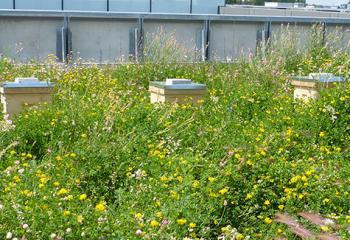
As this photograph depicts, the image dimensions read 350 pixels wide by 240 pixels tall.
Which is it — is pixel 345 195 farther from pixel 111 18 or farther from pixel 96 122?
pixel 111 18

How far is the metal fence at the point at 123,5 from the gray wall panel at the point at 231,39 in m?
12.3

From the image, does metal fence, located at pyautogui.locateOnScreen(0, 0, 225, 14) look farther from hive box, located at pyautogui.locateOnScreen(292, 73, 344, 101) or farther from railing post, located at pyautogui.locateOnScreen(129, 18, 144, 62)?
hive box, located at pyautogui.locateOnScreen(292, 73, 344, 101)

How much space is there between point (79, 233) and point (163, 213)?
667mm

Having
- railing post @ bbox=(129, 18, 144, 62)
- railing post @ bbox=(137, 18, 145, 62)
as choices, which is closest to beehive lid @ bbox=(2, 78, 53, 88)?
railing post @ bbox=(137, 18, 145, 62)

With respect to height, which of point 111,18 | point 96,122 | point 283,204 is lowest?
point 283,204

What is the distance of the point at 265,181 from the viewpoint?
4898mm

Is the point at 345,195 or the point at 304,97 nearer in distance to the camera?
the point at 345,195

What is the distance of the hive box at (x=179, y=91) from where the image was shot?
25.5 ft

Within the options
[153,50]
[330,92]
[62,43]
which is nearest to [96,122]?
[330,92]

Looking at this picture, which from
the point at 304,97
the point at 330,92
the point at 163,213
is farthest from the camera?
the point at 304,97

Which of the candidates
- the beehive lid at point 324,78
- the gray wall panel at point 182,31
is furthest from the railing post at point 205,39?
the beehive lid at point 324,78

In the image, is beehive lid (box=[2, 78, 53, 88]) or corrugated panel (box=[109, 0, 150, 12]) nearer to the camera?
beehive lid (box=[2, 78, 53, 88])

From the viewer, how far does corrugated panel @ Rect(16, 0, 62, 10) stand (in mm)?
24469

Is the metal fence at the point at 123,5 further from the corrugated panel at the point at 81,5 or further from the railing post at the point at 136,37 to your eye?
the railing post at the point at 136,37
